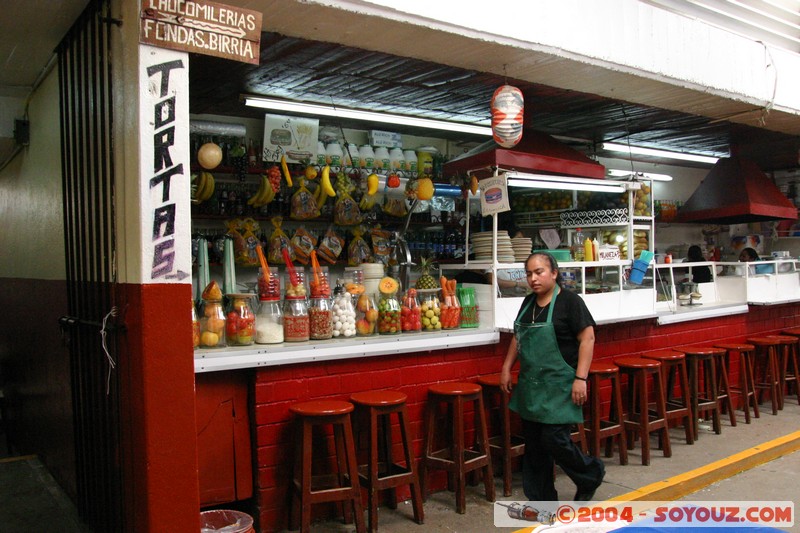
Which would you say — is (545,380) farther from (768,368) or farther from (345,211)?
(768,368)

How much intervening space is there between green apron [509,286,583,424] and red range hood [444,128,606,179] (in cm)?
180

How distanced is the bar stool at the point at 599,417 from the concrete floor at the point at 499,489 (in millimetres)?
204

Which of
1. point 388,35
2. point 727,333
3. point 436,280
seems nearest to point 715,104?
point 727,333

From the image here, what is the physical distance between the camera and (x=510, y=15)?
4641 mm

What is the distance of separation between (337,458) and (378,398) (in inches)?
19.2

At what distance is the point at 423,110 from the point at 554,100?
1427 mm

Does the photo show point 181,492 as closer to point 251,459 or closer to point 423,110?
point 251,459

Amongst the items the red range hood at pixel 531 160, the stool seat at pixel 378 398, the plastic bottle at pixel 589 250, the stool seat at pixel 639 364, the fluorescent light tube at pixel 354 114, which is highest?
the fluorescent light tube at pixel 354 114

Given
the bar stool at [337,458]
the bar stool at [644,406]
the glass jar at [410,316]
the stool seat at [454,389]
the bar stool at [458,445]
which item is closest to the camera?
the bar stool at [337,458]

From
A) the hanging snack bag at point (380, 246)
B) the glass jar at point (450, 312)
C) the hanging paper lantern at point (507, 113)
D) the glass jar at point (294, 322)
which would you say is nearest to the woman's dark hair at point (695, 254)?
the hanging snack bag at point (380, 246)

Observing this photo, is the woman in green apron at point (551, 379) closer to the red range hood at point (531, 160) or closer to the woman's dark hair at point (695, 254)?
the red range hood at point (531, 160)

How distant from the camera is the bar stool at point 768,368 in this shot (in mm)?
7711

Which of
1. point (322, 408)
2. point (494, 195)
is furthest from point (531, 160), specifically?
point (322, 408)

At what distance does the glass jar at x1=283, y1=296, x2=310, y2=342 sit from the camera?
4.70m
